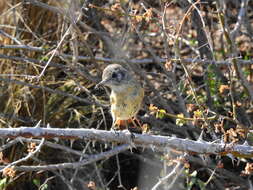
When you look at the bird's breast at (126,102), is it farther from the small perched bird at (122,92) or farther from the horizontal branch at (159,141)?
the horizontal branch at (159,141)

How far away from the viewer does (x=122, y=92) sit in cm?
388

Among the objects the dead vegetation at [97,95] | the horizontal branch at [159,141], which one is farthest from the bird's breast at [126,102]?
the horizontal branch at [159,141]

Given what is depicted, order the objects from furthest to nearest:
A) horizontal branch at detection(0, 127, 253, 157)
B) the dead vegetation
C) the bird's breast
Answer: the dead vegetation
the bird's breast
horizontal branch at detection(0, 127, 253, 157)

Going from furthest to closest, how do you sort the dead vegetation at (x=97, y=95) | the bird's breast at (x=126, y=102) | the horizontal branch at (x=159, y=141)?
the dead vegetation at (x=97, y=95)
the bird's breast at (x=126, y=102)
the horizontal branch at (x=159, y=141)

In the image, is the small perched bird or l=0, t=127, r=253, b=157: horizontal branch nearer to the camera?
l=0, t=127, r=253, b=157: horizontal branch

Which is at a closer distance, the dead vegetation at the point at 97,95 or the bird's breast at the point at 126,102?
the bird's breast at the point at 126,102

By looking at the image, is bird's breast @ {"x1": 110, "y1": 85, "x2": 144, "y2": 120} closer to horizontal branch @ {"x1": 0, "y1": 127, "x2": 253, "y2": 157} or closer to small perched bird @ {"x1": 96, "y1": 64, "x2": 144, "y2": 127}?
small perched bird @ {"x1": 96, "y1": 64, "x2": 144, "y2": 127}

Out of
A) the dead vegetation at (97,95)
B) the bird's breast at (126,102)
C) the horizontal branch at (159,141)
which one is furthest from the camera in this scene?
the dead vegetation at (97,95)

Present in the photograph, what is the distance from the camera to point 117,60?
4.50 meters

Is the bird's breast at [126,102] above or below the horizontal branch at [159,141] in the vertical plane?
above

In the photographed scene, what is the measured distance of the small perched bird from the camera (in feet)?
12.6

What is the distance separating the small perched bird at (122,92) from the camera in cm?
383

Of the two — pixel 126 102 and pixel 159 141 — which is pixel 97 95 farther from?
pixel 159 141

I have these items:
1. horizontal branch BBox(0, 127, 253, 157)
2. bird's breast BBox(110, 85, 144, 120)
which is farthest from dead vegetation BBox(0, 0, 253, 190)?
horizontal branch BBox(0, 127, 253, 157)
